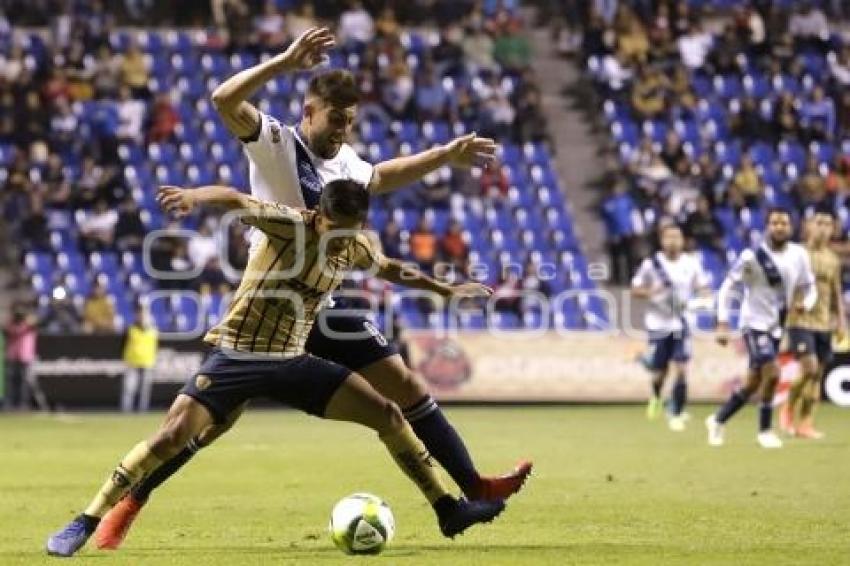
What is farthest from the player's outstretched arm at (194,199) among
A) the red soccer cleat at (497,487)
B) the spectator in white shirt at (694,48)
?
the spectator in white shirt at (694,48)

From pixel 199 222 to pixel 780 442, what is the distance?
13992 millimetres

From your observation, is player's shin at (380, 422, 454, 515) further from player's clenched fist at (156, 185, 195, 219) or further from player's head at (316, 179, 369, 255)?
player's clenched fist at (156, 185, 195, 219)

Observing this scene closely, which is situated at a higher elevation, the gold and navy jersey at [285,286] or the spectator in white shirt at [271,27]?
the spectator in white shirt at [271,27]

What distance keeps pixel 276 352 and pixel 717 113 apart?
2710cm

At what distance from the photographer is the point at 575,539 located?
11.0 m

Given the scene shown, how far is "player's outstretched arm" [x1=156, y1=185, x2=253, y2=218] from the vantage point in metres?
9.17

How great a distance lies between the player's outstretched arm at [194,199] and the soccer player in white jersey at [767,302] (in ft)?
36.0

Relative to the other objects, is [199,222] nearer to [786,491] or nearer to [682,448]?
[682,448]

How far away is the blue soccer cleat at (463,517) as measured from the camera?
10.6m

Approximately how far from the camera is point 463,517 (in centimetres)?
1058

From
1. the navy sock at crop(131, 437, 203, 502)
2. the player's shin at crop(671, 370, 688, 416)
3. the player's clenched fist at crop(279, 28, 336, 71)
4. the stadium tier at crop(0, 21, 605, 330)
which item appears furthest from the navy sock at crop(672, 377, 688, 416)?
the player's clenched fist at crop(279, 28, 336, 71)

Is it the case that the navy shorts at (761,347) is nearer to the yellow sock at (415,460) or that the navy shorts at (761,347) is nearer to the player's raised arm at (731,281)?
the player's raised arm at (731,281)

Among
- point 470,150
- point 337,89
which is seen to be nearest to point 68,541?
point 337,89

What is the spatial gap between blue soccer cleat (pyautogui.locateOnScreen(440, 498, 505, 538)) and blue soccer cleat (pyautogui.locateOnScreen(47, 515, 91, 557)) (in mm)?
2010
